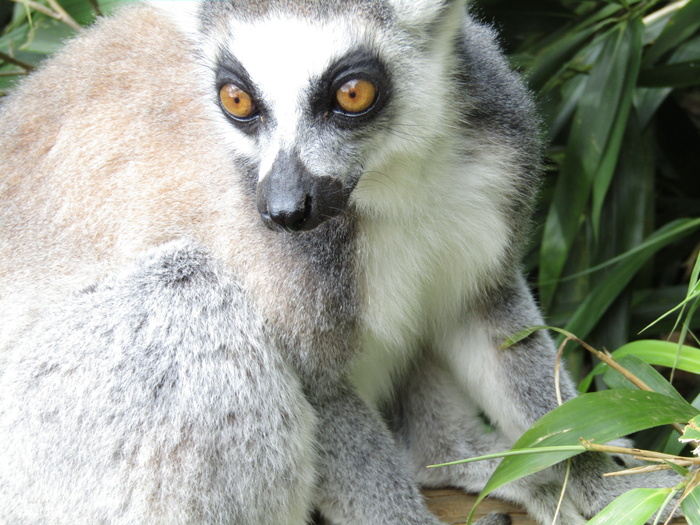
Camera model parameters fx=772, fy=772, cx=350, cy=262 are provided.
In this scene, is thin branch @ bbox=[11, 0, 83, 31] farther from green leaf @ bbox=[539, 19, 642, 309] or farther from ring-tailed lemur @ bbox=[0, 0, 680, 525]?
green leaf @ bbox=[539, 19, 642, 309]

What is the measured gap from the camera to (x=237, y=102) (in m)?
2.42

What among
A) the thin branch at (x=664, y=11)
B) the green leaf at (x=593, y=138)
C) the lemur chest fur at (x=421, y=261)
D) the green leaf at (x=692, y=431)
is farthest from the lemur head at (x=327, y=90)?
the thin branch at (x=664, y=11)

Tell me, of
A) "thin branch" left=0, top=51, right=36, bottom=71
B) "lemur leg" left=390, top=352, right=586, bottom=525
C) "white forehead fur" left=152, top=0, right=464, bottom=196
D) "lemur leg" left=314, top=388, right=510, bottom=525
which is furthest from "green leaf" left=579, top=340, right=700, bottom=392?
"thin branch" left=0, top=51, right=36, bottom=71

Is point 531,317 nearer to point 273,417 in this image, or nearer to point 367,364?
point 367,364

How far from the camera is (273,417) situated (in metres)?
2.57

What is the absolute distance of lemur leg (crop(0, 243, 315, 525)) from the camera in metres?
2.50

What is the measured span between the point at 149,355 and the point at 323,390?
61cm

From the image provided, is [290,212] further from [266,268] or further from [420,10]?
[420,10]

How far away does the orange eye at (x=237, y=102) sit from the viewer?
2398 millimetres

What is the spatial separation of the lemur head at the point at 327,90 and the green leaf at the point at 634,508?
1.14 metres

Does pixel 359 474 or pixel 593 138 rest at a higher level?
pixel 593 138

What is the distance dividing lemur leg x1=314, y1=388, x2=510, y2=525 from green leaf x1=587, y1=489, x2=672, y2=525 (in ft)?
2.51

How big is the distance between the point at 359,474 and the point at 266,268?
783mm

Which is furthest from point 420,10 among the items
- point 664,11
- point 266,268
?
point 664,11
